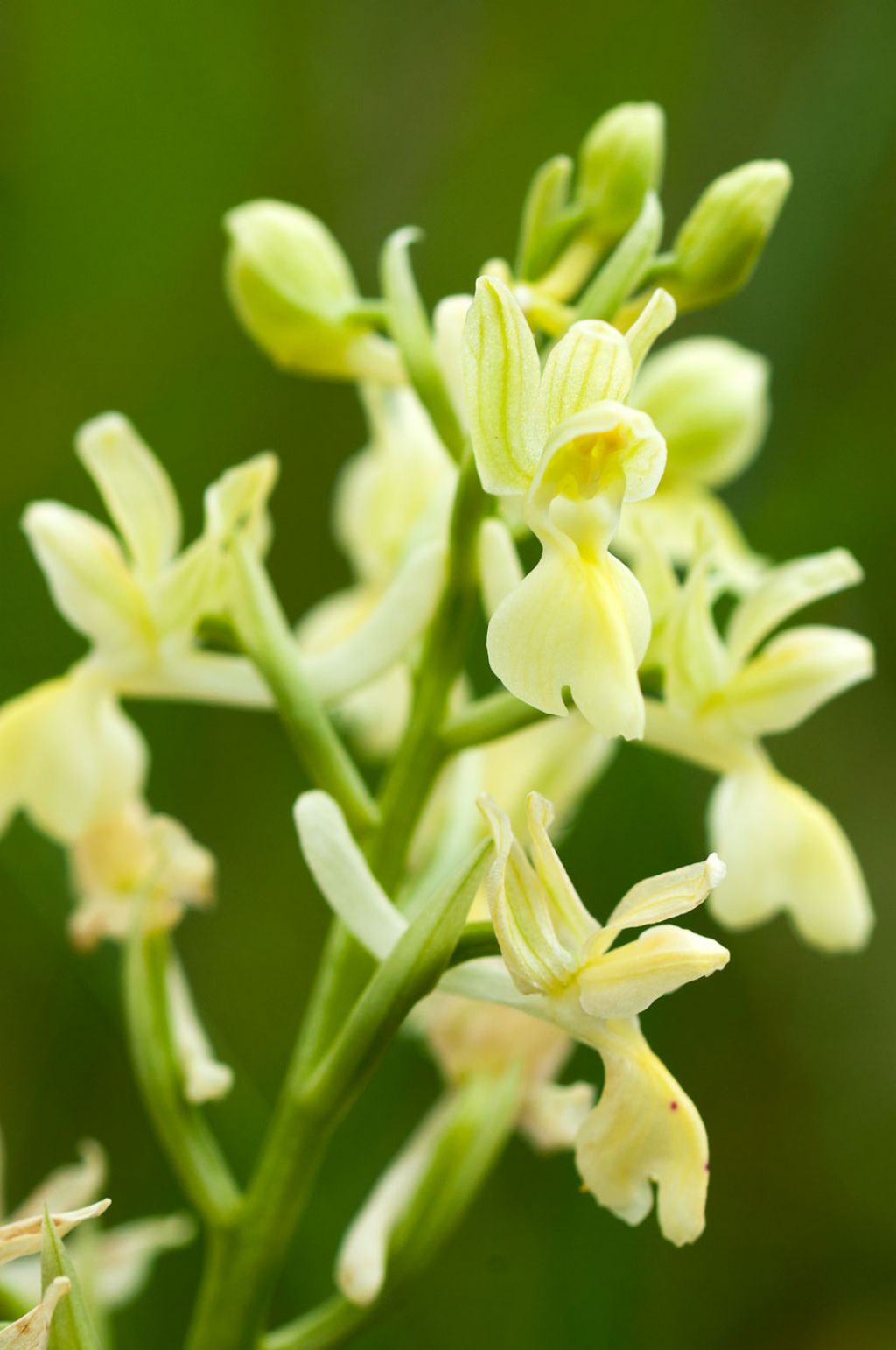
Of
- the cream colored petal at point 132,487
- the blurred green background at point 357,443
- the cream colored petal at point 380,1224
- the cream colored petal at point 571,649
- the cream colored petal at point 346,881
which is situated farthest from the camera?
the blurred green background at point 357,443

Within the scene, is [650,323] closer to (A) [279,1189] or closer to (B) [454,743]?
(B) [454,743]

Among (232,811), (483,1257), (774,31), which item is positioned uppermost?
(774,31)

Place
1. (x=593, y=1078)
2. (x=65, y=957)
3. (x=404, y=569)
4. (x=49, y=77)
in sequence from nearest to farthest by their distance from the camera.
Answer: (x=404, y=569) < (x=593, y=1078) < (x=65, y=957) < (x=49, y=77)

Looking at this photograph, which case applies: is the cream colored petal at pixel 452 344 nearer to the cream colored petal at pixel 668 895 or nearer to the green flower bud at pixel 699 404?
the green flower bud at pixel 699 404

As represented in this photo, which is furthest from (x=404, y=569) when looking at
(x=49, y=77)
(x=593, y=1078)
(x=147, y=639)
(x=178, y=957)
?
(x=49, y=77)

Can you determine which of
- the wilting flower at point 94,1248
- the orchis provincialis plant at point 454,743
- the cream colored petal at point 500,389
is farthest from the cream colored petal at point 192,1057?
the cream colored petal at point 500,389

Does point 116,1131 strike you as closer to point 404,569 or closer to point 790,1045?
point 790,1045
